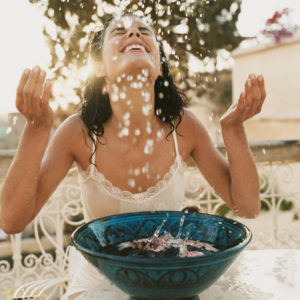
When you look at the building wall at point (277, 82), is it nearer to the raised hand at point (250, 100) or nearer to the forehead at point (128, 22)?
the forehead at point (128, 22)

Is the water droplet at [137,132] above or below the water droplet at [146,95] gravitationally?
below

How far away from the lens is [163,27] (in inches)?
84.7

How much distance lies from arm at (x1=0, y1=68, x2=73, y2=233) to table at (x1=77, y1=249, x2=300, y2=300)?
40 centimetres

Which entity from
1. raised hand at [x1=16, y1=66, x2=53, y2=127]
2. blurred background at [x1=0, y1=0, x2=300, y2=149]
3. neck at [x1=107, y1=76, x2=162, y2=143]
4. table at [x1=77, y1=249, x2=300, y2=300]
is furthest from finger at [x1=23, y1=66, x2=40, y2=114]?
table at [x1=77, y1=249, x2=300, y2=300]

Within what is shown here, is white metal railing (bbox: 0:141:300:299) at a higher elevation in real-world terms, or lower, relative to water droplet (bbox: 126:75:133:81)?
lower

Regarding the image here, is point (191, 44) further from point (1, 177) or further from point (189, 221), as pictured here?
point (189, 221)

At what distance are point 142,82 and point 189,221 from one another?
0.57m

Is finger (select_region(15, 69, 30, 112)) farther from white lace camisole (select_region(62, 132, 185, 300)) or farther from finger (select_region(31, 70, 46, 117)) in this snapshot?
white lace camisole (select_region(62, 132, 185, 300))

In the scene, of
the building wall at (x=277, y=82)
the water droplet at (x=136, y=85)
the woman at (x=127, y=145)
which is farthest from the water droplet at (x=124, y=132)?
the building wall at (x=277, y=82)

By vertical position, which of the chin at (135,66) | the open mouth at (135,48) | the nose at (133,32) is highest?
the nose at (133,32)

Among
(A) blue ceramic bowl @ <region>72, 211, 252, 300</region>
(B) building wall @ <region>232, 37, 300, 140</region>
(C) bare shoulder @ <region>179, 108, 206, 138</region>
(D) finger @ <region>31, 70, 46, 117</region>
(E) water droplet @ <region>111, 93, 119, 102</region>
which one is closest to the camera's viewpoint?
(A) blue ceramic bowl @ <region>72, 211, 252, 300</region>

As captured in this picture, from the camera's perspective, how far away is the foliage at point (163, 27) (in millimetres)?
2037

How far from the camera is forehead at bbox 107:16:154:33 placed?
4.51 feet

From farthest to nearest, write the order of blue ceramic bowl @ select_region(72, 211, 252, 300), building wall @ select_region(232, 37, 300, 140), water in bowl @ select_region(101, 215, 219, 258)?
building wall @ select_region(232, 37, 300, 140), water in bowl @ select_region(101, 215, 219, 258), blue ceramic bowl @ select_region(72, 211, 252, 300)
